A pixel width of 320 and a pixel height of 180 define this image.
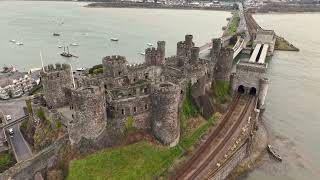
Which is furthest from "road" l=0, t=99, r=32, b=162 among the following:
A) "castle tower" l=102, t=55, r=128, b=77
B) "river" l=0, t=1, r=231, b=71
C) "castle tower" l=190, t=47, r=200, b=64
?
"river" l=0, t=1, r=231, b=71

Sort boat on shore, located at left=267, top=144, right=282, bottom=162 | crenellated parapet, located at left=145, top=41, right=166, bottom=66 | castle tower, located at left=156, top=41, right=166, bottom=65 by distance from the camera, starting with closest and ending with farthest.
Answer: boat on shore, located at left=267, top=144, right=282, bottom=162 < castle tower, located at left=156, top=41, right=166, bottom=65 < crenellated parapet, located at left=145, top=41, right=166, bottom=66

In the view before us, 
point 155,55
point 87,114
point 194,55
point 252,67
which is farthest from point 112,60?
point 252,67

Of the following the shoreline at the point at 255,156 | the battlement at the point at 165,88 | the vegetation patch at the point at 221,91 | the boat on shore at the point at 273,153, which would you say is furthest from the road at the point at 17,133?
the boat on shore at the point at 273,153

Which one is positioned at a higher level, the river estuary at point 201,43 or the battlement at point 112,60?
the battlement at point 112,60

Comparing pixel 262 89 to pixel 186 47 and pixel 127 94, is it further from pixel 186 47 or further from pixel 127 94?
pixel 127 94

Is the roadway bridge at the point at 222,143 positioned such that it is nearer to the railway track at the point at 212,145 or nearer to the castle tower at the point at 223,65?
the railway track at the point at 212,145

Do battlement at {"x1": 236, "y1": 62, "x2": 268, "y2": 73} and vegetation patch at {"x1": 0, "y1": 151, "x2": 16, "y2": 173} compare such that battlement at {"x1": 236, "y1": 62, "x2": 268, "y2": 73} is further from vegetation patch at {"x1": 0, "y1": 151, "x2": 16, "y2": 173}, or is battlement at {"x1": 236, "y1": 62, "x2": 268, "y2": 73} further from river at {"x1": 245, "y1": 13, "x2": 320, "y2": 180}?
vegetation patch at {"x1": 0, "y1": 151, "x2": 16, "y2": 173}
